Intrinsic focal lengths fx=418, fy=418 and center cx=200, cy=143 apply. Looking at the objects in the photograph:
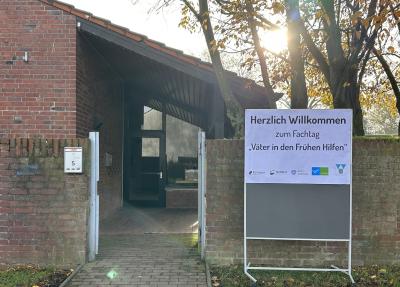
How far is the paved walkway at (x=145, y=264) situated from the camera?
17.2 ft

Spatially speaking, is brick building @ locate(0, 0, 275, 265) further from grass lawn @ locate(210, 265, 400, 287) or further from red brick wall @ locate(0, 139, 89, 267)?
grass lawn @ locate(210, 265, 400, 287)

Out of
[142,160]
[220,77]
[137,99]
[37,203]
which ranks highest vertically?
[137,99]

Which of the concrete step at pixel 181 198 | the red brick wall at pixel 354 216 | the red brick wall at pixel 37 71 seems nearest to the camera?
the red brick wall at pixel 354 216

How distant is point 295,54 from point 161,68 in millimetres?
3062

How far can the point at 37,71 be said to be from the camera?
25.4 ft

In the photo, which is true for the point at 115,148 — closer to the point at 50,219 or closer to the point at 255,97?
the point at 255,97

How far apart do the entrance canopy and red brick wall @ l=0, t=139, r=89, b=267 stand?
8.37ft

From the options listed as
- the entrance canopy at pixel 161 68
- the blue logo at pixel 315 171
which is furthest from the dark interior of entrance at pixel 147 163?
the blue logo at pixel 315 171

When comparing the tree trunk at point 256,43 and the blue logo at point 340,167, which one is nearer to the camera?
the blue logo at point 340,167

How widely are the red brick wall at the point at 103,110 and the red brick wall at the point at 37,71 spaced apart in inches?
9.5

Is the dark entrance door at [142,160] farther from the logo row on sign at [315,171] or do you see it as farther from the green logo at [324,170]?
the green logo at [324,170]

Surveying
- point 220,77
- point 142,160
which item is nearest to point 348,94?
point 220,77

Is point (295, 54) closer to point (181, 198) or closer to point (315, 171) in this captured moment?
point (315, 171)

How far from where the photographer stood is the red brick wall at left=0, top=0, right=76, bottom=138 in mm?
7688
